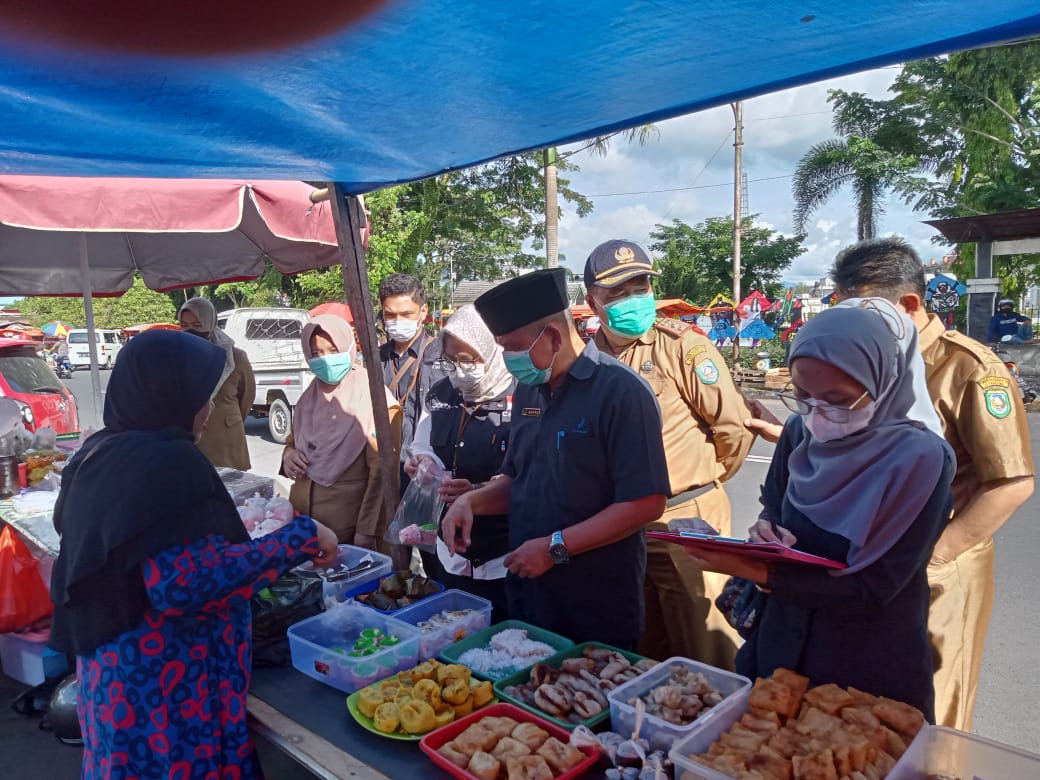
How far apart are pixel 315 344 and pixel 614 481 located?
201 centimetres

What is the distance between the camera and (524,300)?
2.09m

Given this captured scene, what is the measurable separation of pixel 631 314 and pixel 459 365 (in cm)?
77

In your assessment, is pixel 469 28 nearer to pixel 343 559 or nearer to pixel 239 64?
pixel 239 64

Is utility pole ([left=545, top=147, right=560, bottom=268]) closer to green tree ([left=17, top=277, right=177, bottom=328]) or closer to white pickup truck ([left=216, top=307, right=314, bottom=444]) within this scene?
white pickup truck ([left=216, top=307, right=314, bottom=444])

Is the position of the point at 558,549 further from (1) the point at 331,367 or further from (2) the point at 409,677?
(1) the point at 331,367

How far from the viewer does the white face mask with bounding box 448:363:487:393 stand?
2.61 meters

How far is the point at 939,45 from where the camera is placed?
163cm

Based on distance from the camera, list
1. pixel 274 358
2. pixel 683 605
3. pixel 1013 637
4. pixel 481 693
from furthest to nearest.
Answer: pixel 274 358 → pixel 1013 637 → pixel 683 605 → pixel 481 693

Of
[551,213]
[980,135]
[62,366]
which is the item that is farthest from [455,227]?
[62,366]

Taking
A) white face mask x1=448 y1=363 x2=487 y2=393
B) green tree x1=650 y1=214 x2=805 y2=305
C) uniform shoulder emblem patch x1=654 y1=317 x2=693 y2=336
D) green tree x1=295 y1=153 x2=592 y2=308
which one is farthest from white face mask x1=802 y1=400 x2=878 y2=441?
green tree x1=650 y1=214 x2=805 y2=305

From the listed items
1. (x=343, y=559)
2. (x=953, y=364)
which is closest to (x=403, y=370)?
A: (x=343, y=559)

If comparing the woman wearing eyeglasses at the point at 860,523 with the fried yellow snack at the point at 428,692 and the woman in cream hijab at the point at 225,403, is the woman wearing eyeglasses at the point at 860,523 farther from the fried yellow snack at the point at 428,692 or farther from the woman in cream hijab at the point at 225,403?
the woman in cream hijab at the point at 225,403

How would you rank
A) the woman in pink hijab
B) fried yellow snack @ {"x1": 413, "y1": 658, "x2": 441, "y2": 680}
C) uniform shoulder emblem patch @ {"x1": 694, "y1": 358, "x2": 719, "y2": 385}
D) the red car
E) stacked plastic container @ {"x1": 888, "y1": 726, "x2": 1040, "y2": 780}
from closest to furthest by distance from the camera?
stacked plastic container @ {"x1": 888, "y1": 726, "x2": 1040, "y2": 780}
fried yellow snack @ {"x1": 413, "y1": 658, "x2": 441, "y2": 680}
uniform shoulder emblem patch @ {"x1": 694, "y1": 358, "x2": 719, "y2": 385}
the woman in pink hijab
the red car

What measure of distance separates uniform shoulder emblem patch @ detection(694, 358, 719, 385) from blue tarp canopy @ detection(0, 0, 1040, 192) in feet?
3.49
